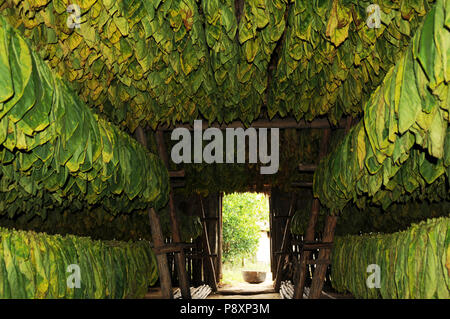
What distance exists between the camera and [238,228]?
21.9 m

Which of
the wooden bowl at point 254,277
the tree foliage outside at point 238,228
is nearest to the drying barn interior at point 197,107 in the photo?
the wooden bowl at point 254,277

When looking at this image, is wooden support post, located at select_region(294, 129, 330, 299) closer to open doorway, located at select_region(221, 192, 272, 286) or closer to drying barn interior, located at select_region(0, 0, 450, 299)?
drying barn interior, located at select_region(0, 0, 450, 299)

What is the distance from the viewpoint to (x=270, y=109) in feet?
19.2

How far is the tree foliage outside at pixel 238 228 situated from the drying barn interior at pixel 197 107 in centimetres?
1476

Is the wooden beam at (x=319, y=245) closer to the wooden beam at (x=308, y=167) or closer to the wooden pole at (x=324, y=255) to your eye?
the wooden pole at (x=324, y=255)

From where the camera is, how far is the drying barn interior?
2.01 m

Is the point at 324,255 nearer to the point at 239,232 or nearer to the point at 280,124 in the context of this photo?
the point at 280,124

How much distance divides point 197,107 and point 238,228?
668 inches

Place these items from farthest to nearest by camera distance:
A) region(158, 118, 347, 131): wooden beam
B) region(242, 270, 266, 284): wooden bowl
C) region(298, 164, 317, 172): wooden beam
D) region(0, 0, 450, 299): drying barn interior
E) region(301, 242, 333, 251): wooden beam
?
region(242, 270, 266, 284): wooden bowl → region(298, 164, 317, 172): wooden beam → region(158, 118, 347, 131): wooden beam → region(301, 242, 333, 251): wooden beam → region(0, 0, 450, 299): drying barn interior

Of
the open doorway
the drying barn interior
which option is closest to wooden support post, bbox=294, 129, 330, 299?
the drying barn interior

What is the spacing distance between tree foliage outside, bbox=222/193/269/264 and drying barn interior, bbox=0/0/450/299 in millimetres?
14762
